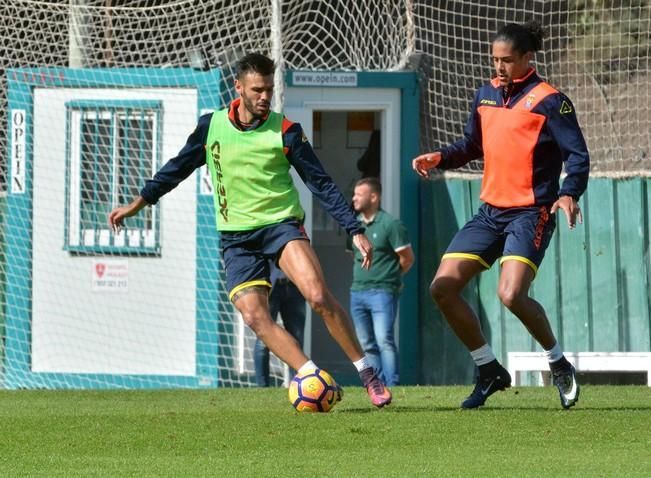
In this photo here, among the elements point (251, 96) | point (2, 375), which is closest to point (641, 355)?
point (251, 96)

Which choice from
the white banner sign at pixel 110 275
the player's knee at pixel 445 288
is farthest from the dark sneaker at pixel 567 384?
the white banner sign at pixel 110 275

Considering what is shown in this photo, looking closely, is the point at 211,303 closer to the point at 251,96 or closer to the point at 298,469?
the point at 251,96

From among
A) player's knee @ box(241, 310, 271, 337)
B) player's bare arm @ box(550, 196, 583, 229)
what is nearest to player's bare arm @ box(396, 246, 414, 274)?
player's knee @ box(241, 310, 271, 337)

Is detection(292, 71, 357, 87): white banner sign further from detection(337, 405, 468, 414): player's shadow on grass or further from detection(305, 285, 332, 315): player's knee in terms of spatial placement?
detection(305, 285, 332, 315): player's knee

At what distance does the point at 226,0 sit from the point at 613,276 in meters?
5.24

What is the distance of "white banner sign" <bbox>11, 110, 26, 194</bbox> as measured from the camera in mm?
16156

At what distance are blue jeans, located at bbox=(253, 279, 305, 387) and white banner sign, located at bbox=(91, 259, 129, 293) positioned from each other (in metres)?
1.99

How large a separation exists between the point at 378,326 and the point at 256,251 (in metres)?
5.17

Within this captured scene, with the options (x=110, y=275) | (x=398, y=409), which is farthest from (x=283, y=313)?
(x=398, y=409)

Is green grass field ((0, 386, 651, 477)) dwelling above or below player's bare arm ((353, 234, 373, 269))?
below

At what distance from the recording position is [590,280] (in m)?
15.0

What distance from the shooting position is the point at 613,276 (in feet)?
48.8

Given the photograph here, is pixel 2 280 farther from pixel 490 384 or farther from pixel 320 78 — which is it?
pixel 490 384

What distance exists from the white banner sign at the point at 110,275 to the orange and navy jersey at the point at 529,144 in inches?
284
